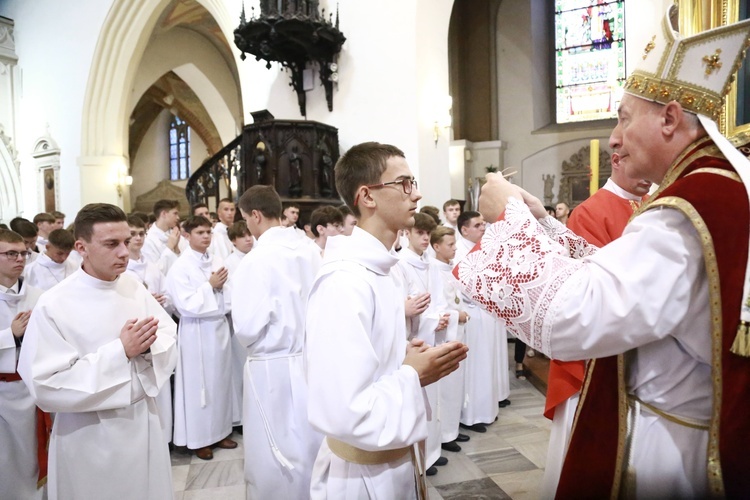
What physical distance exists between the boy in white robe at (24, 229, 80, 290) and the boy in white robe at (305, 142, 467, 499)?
4166 mm

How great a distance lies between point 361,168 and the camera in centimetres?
194

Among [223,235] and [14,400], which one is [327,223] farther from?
[14,400]

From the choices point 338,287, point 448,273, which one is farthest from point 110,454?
point 448,273

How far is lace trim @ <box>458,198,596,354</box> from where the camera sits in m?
1.34

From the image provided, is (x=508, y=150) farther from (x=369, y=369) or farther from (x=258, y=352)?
(x=369, y=369)

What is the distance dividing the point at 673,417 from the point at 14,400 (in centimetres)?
341

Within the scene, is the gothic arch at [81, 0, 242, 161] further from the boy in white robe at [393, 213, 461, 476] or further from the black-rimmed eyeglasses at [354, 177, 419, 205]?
the black-rimmed eyeglasses at [354, 177, 419, 205]

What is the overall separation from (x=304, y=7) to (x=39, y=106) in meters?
11.4

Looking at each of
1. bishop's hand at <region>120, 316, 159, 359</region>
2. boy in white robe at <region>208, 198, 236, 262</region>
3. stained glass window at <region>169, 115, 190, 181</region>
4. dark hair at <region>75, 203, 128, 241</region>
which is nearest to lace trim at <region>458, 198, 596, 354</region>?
bishop's hand at <region>120, 316, 159, 359</region>

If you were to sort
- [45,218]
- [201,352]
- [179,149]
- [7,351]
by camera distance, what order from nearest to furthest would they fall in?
1. [7,351]
2. [201,352]
3. [45,218]
4. [179,149]

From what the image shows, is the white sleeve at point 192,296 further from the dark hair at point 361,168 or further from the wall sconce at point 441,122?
the wall sconce at point 441,122

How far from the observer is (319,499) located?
181 centimetres

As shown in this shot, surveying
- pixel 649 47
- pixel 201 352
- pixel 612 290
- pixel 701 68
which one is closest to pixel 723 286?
pixel 612 290

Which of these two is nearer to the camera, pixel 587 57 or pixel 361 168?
pixel 361 168
